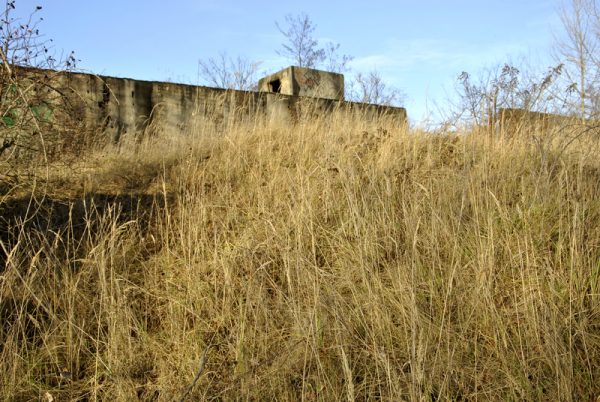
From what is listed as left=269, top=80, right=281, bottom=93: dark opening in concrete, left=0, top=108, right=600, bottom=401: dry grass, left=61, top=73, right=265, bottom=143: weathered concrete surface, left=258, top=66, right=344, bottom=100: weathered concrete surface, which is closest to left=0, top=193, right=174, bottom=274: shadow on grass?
left=0, top=108, right=600, bottom=401: dry grass

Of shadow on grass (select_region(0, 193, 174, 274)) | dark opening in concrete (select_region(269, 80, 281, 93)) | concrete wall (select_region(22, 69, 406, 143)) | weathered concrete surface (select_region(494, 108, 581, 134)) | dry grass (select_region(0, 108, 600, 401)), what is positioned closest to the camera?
dry grass (select_region(0, 108, 600, 401))

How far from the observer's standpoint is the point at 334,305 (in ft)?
7.46

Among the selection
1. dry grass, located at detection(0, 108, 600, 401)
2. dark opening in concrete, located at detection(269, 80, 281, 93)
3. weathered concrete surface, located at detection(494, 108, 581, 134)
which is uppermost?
dark opening in concrete, located at detection(269, 80, 281, 93)

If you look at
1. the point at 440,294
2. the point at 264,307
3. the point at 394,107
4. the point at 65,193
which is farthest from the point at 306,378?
the point at 394,107

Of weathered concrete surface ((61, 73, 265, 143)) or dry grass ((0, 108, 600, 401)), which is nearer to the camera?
dry grass ((0, 108, 600, 401))

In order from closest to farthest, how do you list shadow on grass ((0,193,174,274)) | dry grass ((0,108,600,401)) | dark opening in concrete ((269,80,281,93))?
dry grass ((0,108,600,401)) → shadow on grass ((0,193,174,274)) → dark opening in concrete ((269,80,281,93))

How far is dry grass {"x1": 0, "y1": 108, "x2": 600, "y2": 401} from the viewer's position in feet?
6.55

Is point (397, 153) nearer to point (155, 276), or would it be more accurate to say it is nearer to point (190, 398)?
point (155, 276)

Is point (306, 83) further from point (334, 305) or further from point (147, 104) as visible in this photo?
point (334, 305)

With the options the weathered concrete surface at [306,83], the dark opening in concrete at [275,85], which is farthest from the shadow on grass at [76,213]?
the dark opening in concrete at [275,85]

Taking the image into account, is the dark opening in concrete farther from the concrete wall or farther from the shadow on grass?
the shadow on grass

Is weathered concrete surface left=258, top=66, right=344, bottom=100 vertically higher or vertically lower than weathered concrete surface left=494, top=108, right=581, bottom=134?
higher

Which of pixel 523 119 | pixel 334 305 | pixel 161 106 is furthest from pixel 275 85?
pixel 334 305

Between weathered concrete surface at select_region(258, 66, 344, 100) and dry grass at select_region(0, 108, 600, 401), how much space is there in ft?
23.9
